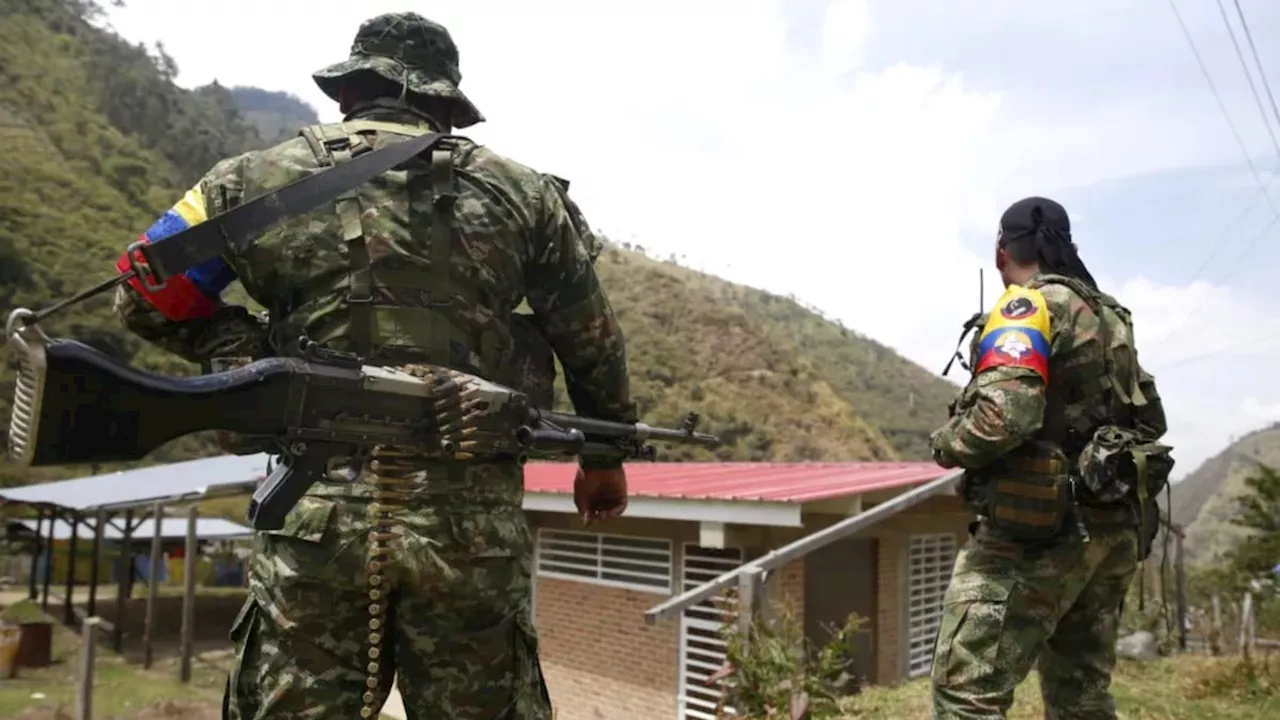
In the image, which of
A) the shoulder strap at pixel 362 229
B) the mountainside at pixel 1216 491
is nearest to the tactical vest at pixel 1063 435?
the shoulder strap at pixel 362 229

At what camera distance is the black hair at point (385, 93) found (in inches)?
85.0

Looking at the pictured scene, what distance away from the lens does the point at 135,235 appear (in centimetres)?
3459

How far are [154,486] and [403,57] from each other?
1231 centimetres

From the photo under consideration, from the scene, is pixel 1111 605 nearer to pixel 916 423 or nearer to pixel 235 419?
pixel 235 419

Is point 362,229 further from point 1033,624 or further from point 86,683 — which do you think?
point 86,683

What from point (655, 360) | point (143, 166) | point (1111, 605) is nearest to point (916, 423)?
point (655, 360)

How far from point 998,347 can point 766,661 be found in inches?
105

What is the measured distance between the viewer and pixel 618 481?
258 centimetres

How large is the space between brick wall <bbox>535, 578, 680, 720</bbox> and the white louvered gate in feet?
0.53

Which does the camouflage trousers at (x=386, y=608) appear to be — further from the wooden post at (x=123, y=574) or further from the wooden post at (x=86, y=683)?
the wooden post at (x=123, y=574)

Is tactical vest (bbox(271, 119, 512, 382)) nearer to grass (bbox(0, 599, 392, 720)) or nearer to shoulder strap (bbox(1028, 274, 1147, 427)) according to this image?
shoulder strap (bbox(1028, 274, 1147, 427))

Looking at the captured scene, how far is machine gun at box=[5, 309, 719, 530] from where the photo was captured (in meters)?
1.50

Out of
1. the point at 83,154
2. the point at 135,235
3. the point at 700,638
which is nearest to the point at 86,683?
the point at 700,638

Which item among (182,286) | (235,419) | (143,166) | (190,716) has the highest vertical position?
(143,166)
